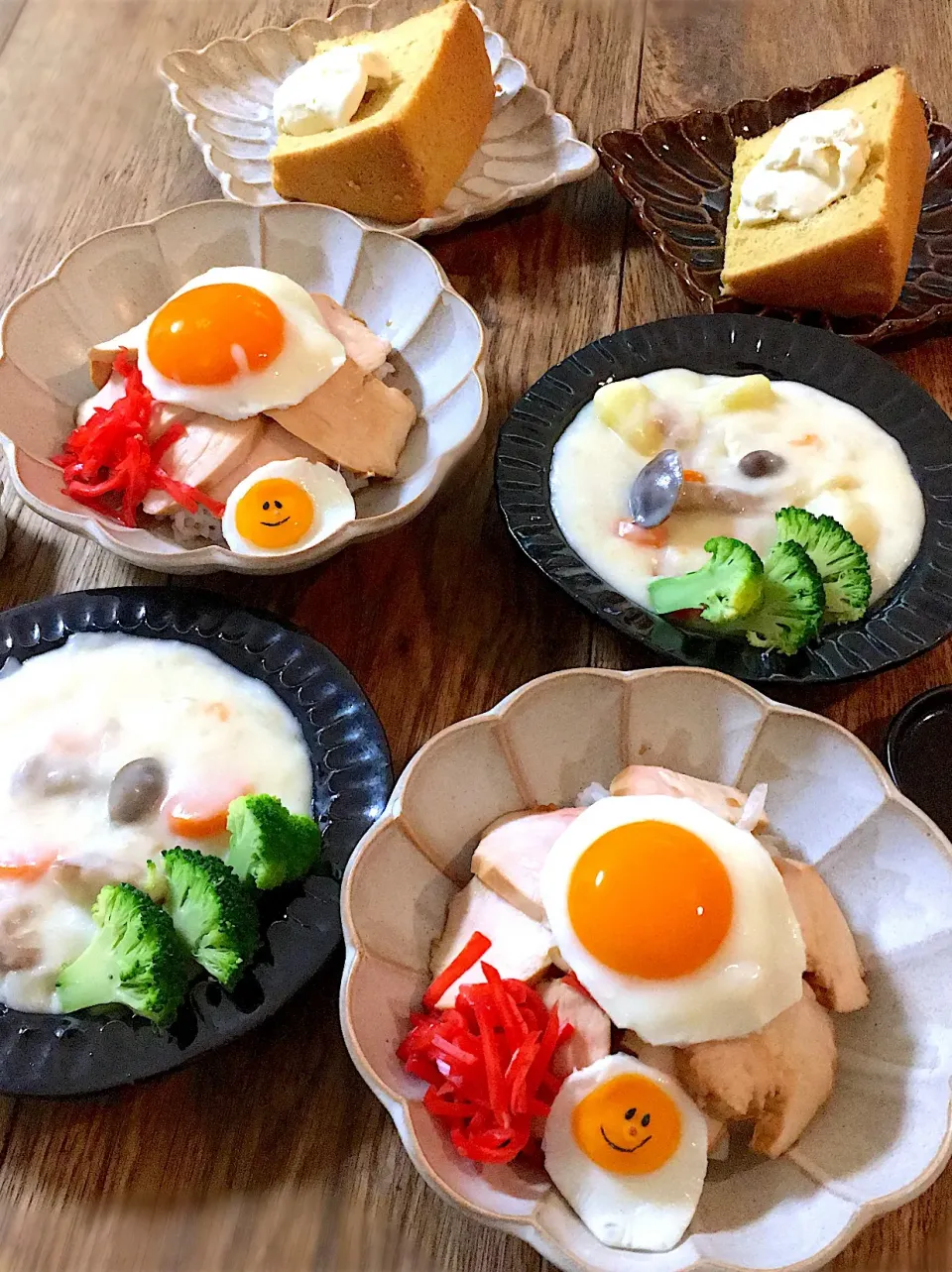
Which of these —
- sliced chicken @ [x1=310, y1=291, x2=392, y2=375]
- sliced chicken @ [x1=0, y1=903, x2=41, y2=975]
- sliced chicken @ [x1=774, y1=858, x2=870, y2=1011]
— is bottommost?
sliced chicken @ [x1=774, y1=858, x2=870, y2=1011]

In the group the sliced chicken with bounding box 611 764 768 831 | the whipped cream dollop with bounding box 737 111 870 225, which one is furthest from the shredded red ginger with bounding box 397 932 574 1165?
the whipped cream dollop with bounding box 737 111 870 225

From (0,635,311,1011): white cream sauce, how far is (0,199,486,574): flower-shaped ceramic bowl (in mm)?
219

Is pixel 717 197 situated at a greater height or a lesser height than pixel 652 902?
lesser

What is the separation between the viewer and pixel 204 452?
1.99 meters

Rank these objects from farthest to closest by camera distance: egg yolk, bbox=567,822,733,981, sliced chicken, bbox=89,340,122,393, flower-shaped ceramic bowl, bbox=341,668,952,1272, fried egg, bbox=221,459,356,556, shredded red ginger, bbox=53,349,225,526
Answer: sliced chicken, bbox=89,340,122,393
shredded red ginger, bbox=53,349,225,526
fried egg, bbox=221,459,356,556
egg yolk, bbox=567,822,733,981
flower-shaped ceramic bowl, bbox=341,668,952,1272

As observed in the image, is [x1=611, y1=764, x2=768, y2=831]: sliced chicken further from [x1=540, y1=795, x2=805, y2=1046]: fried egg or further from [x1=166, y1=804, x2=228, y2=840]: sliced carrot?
[x1=166, y1=804, x2=228, y2=840]: sliced carrot

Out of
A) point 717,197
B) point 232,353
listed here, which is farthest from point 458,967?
point 717,197

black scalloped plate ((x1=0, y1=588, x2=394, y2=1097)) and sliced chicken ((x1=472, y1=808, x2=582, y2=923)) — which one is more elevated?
black scalloped plate ((x1=0, y1=588, x2=394, y2=1097))

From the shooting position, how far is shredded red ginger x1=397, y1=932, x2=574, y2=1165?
1.25 m

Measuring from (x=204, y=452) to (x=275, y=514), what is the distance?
25cm

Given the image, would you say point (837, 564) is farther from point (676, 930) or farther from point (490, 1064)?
point (490, 1064)

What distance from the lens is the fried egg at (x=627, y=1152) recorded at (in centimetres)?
122

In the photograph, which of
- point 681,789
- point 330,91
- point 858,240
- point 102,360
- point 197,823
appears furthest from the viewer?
point 330,91

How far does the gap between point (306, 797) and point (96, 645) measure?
20.9 inches
